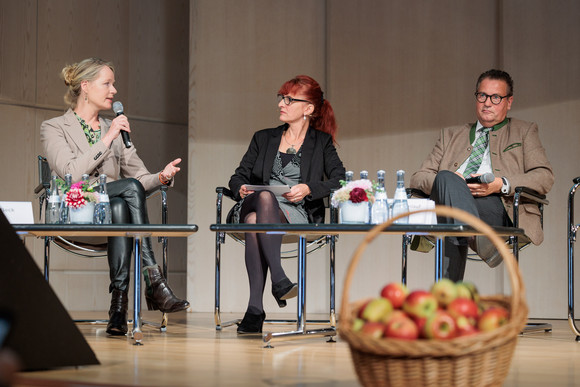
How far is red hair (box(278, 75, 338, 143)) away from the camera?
3961mm

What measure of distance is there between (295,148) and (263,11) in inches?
58.9

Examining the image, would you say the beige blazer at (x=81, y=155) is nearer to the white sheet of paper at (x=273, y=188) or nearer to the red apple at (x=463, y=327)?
the white sheet of paper at (x=273, y=188)

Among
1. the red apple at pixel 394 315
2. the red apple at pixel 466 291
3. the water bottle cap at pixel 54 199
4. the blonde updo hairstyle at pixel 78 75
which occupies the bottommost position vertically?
the red apple at pixel 394 315

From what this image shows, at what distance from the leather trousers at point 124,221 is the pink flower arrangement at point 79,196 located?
0.22 meters

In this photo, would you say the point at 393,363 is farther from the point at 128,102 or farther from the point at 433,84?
the point at 128,102

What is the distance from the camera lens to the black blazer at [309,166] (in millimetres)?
3725

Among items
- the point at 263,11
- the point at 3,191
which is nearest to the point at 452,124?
the point at 263,11

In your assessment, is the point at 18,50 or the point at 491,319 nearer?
the point at 491,319

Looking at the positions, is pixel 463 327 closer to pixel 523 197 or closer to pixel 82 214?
pixel 82 214

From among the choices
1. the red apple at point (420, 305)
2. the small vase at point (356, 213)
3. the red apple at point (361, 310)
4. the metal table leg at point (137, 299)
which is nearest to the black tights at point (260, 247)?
the small vase at point (356, 213)

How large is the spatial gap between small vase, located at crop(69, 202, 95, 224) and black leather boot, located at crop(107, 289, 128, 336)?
353 mm

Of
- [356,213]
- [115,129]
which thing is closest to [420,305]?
[356,213]

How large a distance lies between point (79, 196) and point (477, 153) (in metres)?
1.91

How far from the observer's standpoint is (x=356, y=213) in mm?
2971
